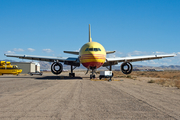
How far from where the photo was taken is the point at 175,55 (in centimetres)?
3666

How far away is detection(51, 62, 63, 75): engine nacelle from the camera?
33.4 meters

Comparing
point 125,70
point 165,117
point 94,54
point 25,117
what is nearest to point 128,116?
point 165,117

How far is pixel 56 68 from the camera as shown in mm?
33719

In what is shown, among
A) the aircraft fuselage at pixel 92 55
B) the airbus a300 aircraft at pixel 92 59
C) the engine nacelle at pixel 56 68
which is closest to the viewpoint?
the aircraft fuselage at pixel 92 55

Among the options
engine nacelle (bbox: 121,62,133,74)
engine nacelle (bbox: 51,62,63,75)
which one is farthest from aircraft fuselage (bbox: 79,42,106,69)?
Answer: engine nacelle (bbox: 121,62,133,74)

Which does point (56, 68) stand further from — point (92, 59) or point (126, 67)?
point (126, 67)

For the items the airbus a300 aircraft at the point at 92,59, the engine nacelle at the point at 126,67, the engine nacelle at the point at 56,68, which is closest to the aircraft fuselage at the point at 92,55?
the airbus a300 aircraft at the point at 92,59

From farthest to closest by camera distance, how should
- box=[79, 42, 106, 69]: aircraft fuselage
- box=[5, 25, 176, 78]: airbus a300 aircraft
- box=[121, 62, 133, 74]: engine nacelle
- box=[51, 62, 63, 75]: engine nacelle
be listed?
box=[121, 62, 133, 74]: engine nacelle → box=[51, 62, 63, 75]: engine nacelle → box=[5, 25, 176, 78]: airbus a300 aircraft → box=[79, 42, 106, 69]: aircraft fuselage

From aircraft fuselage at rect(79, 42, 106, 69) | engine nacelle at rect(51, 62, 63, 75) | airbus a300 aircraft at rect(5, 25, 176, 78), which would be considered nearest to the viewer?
aircraft fuselage at rect(79, 42, 106, 69)

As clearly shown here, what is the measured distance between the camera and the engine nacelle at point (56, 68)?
33.4 meters

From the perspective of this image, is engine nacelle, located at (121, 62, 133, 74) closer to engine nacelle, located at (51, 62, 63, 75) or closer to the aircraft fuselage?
the aircraft fuselage

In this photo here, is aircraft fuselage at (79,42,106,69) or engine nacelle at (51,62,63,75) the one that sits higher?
aircraft fuselage at (79,42,106,69)

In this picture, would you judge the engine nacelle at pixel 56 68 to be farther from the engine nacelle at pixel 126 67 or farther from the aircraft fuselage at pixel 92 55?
the engine nacelle at pixel 126 67

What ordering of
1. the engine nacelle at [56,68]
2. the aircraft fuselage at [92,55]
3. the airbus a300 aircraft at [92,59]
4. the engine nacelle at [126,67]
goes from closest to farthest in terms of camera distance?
the aircraft fuselage at [92,55]
the airbus a300 aircraft at [92,59]
the engine nacelle at [56,68]
the engine nacelle at [126,67]
